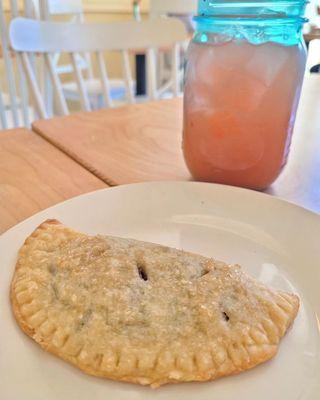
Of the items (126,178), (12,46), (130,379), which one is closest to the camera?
(130,379)

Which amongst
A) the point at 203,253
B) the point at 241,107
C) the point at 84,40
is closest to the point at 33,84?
the point at 84,40

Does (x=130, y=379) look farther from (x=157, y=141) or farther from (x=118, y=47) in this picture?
(x=118, y=47)

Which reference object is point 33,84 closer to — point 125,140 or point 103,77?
point 103,77

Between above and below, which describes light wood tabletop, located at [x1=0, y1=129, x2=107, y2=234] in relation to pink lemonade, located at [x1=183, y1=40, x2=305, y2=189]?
below

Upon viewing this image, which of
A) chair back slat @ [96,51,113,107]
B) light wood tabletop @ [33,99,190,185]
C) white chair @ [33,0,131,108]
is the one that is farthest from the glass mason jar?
white chair @ [33,0,131,108]

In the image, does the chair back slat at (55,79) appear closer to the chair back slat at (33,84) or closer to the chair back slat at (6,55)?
the chair back slat at (33,84)

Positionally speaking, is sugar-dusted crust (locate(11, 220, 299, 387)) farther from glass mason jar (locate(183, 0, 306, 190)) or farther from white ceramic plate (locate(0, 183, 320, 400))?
glass mason jar (locate(183, 0, 306, 190))

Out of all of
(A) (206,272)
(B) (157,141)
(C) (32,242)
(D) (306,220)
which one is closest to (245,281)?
(A) (206,272)
